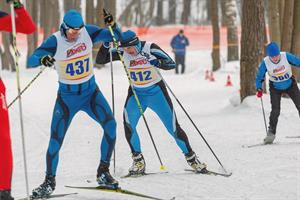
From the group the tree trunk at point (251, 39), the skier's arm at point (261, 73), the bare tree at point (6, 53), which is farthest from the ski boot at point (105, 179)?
the bare tree at point (6, 53)

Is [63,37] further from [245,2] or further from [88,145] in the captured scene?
[245,2]

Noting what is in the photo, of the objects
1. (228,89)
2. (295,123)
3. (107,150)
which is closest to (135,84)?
(107,150)

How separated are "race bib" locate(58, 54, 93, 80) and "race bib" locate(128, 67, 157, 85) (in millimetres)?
1224

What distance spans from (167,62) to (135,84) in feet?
1.85

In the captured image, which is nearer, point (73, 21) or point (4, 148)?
point (4, 148)

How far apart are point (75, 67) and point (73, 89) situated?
24cm

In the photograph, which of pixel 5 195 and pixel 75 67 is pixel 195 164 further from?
pixel 5 195

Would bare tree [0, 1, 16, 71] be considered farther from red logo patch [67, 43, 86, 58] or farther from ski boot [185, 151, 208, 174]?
red logo patch [67, 43, 86, 58]

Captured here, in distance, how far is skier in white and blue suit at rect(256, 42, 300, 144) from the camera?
30.5 feet

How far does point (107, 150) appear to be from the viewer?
6336 mm

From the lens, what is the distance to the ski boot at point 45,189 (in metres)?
6.02

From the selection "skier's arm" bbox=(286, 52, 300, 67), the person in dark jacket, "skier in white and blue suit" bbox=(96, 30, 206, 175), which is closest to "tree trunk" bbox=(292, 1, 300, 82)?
"skier's arm" bbox=(286, 52, 300, 67)

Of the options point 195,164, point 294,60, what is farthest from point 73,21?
point 294,60

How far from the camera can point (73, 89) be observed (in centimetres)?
615
